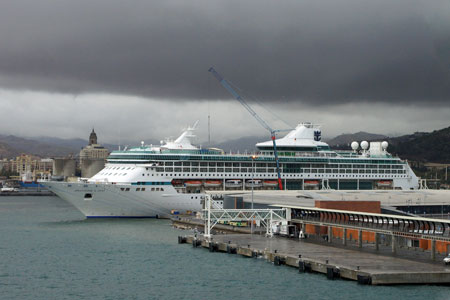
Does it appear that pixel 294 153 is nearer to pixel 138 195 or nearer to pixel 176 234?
pixel 138 195

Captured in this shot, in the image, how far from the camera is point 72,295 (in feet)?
127

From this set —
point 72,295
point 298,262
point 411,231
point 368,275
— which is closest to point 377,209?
point 411,231

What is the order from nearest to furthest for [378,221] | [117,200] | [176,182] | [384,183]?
[378,221] → [117,200] → [176,182] → [384,183]

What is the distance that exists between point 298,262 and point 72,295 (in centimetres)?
1375

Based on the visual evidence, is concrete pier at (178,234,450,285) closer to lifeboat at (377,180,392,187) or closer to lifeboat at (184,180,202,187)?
lifeboat at (184,180,202,187)

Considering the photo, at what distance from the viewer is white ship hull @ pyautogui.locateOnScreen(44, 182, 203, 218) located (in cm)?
7975

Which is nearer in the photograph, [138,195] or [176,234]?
[176,234]

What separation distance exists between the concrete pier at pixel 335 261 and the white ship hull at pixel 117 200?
78.8 ft

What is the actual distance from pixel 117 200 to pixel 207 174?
13.1 m

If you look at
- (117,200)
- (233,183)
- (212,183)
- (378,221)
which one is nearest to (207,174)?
(212,183)

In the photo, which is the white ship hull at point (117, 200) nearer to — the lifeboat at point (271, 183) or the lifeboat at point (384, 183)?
the lifeboat at point (271, 183)

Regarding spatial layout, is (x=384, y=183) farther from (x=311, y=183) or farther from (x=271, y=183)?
(x=271, y=183)

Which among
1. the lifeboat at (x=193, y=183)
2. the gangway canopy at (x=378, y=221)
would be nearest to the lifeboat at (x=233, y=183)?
the lifeboat at (x=193, y=183)

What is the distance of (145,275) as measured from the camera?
44.5 metres
